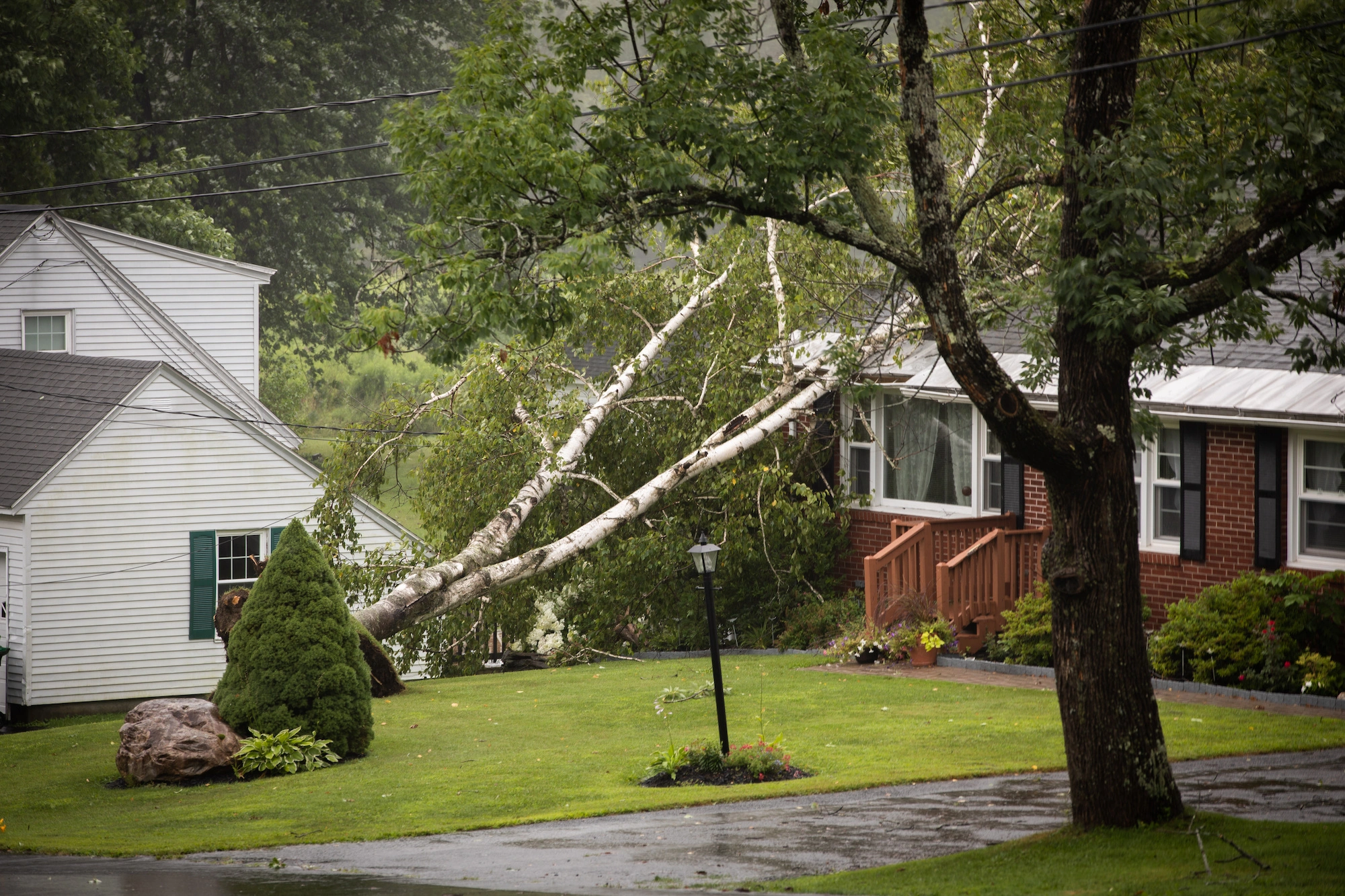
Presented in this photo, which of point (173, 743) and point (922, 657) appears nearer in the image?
point (173, 743)

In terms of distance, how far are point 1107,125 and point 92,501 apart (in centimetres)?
1734

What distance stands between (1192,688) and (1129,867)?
7.00m

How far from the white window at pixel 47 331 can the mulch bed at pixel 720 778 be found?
61.2 ft

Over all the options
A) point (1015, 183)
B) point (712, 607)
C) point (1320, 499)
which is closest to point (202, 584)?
point (712, 607)

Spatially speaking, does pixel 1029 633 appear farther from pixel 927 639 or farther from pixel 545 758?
pixel 545 758

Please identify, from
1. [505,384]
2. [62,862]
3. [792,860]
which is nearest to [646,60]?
[792,860]

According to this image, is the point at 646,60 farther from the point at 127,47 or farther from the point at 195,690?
the point at 127,47

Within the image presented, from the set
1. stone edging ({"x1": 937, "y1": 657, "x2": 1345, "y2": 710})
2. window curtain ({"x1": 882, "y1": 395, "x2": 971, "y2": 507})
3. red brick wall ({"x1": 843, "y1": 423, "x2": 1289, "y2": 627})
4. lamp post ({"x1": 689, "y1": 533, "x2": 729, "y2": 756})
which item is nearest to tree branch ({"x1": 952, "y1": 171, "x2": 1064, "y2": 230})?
lamp post ({"x1": 689, "y1": 533, "x2": 729, "y2": 756})

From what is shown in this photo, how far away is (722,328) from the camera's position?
1956 cm

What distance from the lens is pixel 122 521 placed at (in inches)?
835

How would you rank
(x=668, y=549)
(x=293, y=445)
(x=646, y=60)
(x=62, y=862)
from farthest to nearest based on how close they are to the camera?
(x=293, y=445) → (x=668, y=549) → (x=646, y=60) → (x=62, y=862)

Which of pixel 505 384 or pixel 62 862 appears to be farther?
pixel 505 384

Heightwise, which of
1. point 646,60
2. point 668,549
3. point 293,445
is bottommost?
point 668,549

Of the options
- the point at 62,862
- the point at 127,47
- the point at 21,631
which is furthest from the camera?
the point at 127,47
